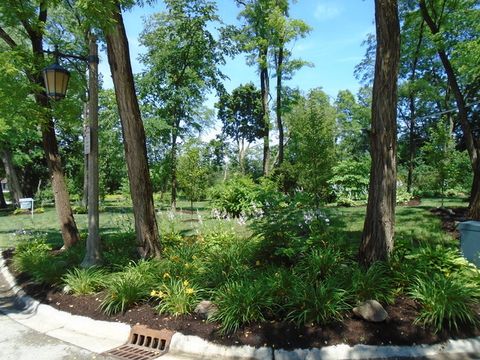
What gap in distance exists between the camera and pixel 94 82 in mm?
Result: 6508

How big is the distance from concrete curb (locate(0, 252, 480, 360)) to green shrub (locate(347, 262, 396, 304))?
73 cm

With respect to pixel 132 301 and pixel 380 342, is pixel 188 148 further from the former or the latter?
pixel 380 342

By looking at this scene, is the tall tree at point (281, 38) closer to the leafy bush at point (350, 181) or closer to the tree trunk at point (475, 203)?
the leafy bush at point (350, 181)

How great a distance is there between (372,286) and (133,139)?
14.0 ft

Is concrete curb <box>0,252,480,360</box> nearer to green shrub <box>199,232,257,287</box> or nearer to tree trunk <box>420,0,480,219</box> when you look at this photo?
green shrub <box>199,232,257,287</box>

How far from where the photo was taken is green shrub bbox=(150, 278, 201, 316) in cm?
446

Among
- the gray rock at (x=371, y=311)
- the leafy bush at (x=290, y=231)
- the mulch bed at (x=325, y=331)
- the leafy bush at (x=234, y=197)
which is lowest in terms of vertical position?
the mulch bed at (x=325, y=331)

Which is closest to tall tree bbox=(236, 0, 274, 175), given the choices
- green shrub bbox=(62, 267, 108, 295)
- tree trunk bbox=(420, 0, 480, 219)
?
tree trunk bbox=(420, 0, 480, 219)

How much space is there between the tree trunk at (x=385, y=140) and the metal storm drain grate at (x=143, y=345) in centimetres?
274

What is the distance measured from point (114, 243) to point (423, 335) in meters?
6.26

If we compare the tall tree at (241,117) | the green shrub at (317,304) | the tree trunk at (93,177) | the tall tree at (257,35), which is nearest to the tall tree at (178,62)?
the tall tree at (257,35)

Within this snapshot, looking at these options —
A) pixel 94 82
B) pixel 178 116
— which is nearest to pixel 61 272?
pixel 94 82

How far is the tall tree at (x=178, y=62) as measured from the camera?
1767cm

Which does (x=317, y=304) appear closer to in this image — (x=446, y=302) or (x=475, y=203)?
(x=446, y=302)
